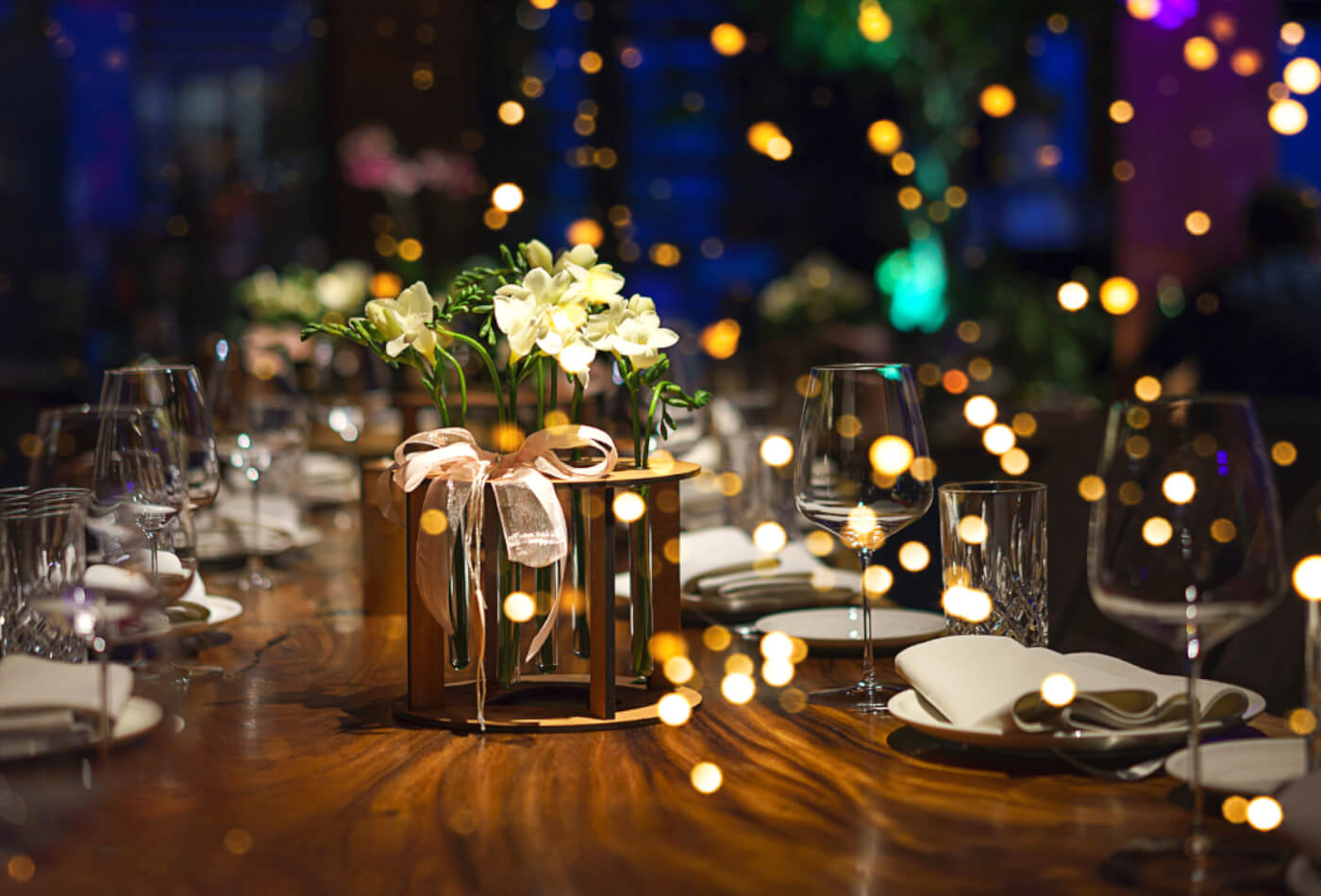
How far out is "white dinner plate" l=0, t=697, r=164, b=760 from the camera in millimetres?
914

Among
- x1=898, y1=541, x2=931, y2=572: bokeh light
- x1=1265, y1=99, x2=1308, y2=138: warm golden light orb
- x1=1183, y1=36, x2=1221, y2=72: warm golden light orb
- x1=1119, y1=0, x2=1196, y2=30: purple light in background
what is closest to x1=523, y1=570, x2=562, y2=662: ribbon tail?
x1=898, y1=541, x2=931, y2=572: bokeh light

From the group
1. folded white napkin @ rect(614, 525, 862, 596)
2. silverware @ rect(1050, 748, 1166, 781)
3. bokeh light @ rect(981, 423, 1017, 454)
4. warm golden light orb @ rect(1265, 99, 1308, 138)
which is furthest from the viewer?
warm golden light orb @ rect(1265, 99, 1308, 138)

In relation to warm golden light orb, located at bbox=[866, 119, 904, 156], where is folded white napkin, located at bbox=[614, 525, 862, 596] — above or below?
below

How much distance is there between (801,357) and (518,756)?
11.2 feet

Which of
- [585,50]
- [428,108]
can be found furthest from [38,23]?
[585,50]

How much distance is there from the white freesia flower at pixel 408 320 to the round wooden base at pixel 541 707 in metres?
0.28

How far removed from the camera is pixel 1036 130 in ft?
21.2

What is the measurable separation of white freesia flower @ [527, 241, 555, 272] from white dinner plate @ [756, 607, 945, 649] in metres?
0.43

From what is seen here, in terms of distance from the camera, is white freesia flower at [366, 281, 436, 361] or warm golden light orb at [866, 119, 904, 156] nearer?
white freesia flower at [366, 281, 436, 361]

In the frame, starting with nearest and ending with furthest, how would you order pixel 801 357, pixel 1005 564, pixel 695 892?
pixel 695 892 < pixel 1005 564 < pixel 801 357

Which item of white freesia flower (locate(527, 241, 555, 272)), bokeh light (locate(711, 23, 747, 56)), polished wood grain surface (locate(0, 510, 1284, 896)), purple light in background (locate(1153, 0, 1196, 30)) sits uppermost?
bokeh light (locate(711, 23, 747, 56))

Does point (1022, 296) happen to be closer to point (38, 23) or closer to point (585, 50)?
point (585, 50)

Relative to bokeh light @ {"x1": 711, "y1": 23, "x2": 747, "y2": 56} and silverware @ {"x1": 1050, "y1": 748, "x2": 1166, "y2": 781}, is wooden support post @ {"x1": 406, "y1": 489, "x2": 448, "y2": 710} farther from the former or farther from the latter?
bokeh light @ {"x1": 711, "y1": 23, "x2": 747, "y2": 56}

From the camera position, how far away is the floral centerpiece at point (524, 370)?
1027 millimetres
